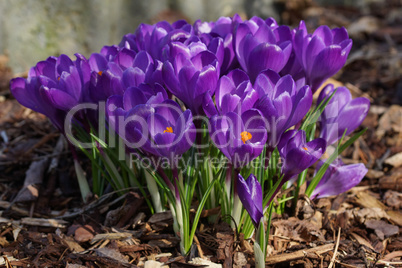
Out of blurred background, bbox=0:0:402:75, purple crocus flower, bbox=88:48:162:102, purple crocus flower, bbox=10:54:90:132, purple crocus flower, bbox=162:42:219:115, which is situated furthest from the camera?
blurred background, bbox=0:0:402:75

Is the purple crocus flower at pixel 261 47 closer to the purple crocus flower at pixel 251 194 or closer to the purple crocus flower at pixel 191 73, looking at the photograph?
the purple crocus flower at pixel 191 73

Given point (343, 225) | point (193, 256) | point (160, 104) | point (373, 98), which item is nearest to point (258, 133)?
point (160, 104)

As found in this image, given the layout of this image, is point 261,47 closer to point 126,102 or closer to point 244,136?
point 244,136

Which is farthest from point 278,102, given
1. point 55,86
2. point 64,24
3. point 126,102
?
point 64,24

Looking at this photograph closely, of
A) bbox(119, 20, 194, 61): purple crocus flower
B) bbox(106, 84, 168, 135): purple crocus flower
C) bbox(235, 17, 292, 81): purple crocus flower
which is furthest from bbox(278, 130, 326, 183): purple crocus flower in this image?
bbox(119, 20, 194, 61): purple crocus flower

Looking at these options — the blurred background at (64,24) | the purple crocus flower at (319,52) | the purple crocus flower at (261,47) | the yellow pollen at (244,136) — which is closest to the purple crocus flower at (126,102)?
the yellow pollen at (244,136)

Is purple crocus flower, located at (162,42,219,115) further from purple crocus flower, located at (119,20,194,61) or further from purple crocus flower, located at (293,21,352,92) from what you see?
purple crocus flower, located at (293,21,352,92)

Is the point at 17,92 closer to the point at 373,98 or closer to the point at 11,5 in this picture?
the point at 11,5
